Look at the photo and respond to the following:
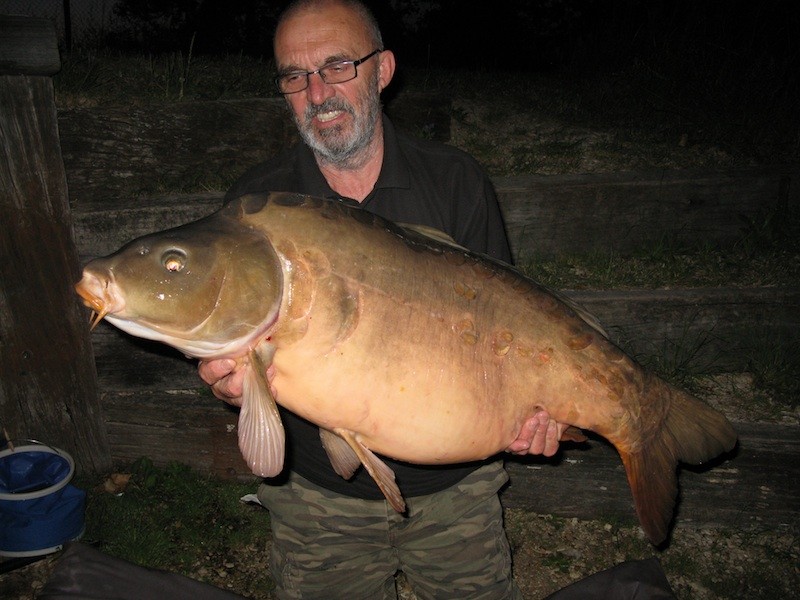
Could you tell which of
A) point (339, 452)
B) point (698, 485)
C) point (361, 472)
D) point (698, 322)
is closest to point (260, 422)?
point (339, 452)

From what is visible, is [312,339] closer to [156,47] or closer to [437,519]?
[437,519]

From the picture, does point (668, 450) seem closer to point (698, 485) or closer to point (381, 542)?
point (381, 542)

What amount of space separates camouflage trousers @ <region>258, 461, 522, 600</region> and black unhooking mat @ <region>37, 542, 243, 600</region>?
295 millimetres

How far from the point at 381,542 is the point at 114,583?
3.30ft

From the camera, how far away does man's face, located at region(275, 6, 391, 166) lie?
239cm

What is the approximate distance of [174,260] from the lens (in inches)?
66.0

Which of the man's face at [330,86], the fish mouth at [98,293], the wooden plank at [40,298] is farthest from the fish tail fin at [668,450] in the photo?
the wooden plank at [40,298]

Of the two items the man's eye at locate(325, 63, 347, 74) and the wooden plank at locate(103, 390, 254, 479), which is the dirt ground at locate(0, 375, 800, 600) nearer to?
the wooden plank at locate(103, 390, 254, 479)

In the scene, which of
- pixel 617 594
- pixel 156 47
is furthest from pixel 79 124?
pixel 156 47

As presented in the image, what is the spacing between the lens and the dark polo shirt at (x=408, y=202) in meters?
2.36

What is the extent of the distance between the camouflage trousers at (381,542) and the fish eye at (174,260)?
1.12 m

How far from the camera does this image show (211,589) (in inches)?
91.3

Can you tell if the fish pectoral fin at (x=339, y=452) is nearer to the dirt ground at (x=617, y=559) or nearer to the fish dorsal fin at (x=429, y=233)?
the fish dorsal fin at (x=429, y=233)

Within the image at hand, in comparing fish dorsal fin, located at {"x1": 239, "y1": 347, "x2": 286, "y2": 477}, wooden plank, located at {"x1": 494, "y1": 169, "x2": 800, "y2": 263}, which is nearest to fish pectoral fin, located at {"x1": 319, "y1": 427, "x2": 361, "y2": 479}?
fish dorsal fin, located at {"x1": 239, "y1": 347, "x2": 286, "y2": 477}
